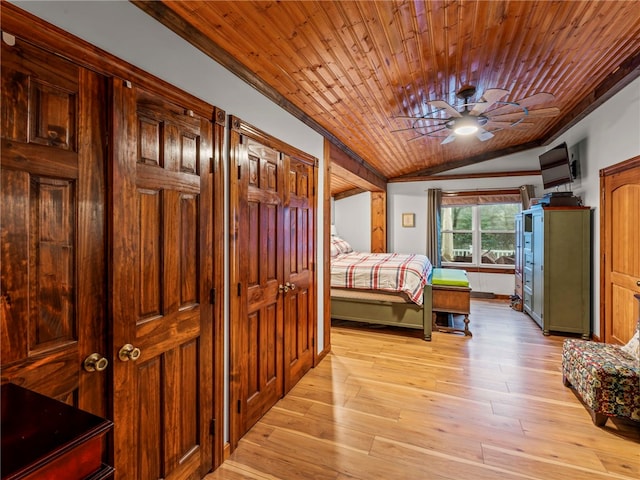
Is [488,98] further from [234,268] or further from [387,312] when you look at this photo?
[387,312]

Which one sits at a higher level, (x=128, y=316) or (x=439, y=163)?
(x=439, y=163)

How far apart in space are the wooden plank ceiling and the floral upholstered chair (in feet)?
6.88

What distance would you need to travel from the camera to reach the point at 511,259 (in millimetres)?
6227

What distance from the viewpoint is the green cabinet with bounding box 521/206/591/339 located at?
12.9 feet

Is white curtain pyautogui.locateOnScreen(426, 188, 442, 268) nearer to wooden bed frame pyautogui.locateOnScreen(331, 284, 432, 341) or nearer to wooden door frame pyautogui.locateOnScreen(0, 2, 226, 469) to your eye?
wooden bed frame pyautogui.locateOnScreen(331, 284, 432, 341)

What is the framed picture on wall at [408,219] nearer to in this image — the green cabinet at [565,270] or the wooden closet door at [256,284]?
the green cabinet at [565,270]

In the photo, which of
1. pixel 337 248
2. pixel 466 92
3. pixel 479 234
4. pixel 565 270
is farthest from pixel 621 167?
pixel 337 248

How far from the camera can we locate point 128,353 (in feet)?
4.39

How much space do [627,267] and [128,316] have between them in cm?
436

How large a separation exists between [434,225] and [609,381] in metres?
4.54

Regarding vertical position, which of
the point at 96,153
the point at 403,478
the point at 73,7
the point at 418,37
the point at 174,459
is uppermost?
the point at 418,37

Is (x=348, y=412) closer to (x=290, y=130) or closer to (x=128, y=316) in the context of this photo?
(x=128, y=316)

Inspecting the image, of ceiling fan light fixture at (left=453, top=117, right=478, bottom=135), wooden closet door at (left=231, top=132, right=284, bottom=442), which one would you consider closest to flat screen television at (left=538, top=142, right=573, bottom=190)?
ceiling fan light fixture at (left=453, top=117, right=478, bottom=135)

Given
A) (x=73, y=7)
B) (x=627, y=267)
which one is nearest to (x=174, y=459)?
(x=73, y=7)
